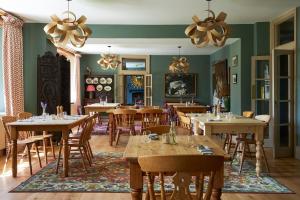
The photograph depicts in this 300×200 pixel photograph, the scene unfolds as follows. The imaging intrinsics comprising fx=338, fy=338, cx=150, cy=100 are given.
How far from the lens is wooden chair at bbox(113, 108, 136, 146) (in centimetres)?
739

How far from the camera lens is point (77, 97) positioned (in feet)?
43.2

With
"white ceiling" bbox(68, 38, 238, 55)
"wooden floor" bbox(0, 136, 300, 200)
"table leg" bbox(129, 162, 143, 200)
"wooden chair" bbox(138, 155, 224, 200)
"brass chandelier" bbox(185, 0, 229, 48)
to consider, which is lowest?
"wooden floor" bbox(0, 136, 300, 200)

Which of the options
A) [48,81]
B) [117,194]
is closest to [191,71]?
[48,81]

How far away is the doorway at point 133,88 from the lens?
1427cm

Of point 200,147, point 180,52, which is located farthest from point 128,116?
point 180,52

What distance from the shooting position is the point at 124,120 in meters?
7.63

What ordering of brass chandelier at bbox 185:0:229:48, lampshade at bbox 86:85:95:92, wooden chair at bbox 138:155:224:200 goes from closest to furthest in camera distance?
1. wooden chair at bbox 138:155:224:200
2. brass chandelier at bbox 185:0:229:48
3. lampshade at bbox 86:85:95:92

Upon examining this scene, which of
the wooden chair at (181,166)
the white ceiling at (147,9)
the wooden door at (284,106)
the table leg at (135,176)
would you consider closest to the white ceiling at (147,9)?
the white ceiling at (147,9)

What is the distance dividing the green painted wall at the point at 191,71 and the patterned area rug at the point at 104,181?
8.75 m

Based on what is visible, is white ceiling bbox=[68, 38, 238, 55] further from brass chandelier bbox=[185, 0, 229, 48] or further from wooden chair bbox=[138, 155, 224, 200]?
wooden chair bbox=[138, 155, 224, 200]

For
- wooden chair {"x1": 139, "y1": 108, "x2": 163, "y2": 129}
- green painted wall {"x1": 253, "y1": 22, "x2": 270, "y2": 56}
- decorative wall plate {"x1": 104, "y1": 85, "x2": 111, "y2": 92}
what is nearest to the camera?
wooden chair {"x1": 139, "y1": 108, "x2": 163, "y2": 129}

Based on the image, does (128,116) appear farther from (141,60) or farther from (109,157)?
(141,60)

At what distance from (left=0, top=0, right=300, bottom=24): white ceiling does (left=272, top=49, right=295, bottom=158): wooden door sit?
3.40 ft

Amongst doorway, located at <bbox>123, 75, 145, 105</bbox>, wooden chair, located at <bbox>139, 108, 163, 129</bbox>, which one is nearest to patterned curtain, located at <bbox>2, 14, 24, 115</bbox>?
wooden chair, located at <bbox>139, 108, 163, 129</bbox>
